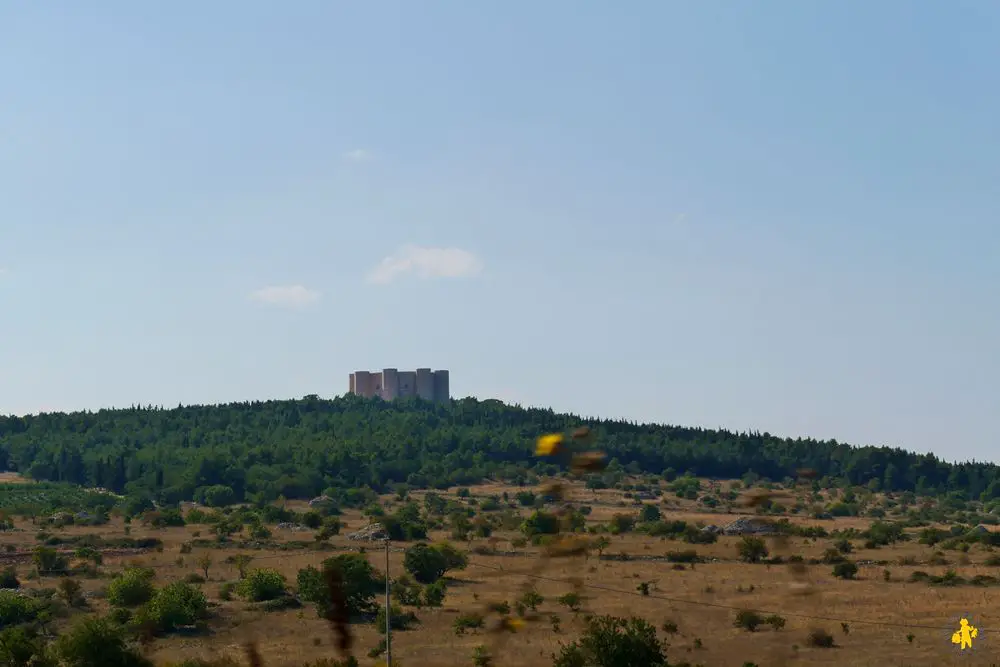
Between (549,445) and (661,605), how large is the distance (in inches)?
2377

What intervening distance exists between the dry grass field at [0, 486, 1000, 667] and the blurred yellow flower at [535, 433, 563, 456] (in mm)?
26421

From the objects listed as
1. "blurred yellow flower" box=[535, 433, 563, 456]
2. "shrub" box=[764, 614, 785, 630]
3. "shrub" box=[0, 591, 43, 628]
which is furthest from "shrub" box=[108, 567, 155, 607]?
"blurred yellow flower" box=[535, 433, 563, 456]

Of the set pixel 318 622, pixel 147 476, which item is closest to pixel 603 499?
pixel 147 476

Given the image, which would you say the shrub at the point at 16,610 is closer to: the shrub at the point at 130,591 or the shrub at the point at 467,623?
the shrub at the point at 130,591

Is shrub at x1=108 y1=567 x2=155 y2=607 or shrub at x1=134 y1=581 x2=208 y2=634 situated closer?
shrub at x1=134 y1=581 x2=208 y2=634

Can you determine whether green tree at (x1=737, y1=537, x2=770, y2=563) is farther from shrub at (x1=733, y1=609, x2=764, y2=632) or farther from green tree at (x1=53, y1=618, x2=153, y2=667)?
green tree at (x1=53, y1=618, x2=153, y2=667)

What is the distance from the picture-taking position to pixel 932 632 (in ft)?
180

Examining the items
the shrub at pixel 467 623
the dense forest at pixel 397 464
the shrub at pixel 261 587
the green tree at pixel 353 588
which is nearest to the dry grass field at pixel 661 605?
the shrub at pixel 467 623

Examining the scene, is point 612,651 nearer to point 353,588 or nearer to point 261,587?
point 353,588

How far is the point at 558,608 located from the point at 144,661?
988 inches

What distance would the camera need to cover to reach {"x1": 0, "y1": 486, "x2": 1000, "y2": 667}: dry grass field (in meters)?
49.7

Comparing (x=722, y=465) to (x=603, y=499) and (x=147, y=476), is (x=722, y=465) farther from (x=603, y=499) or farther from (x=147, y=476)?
(x=147, y=476)

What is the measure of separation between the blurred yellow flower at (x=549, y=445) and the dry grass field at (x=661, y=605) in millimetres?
26421

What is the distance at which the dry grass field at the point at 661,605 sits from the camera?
49.7 meters
